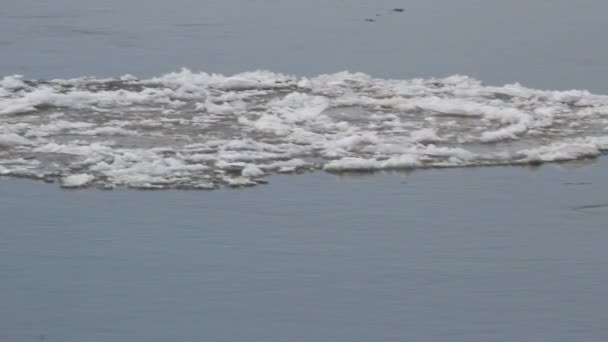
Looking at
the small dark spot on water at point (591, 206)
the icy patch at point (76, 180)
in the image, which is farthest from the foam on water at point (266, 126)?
the small dark spot on water at point (591, 206)

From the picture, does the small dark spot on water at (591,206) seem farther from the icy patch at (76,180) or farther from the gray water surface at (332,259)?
the icy patch at (76,180)

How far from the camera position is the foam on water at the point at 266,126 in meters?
7.96

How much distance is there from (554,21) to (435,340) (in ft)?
25.6

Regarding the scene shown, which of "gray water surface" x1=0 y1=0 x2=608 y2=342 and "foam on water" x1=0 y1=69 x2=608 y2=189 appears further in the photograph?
"foam on water" x1=0 y1=69 x2=608 y2=189

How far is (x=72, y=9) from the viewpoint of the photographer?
13453 millimetres

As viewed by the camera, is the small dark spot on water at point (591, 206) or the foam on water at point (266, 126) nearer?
the small dark spot on water at point (591, 206)

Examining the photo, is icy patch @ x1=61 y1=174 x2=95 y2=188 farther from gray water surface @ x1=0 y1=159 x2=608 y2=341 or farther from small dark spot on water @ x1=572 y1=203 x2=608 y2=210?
small dark spot on water @ x1=572 y1=203 x2=608 y2=210

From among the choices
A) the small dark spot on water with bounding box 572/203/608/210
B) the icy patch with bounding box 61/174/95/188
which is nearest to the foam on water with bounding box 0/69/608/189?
the icy patch with bounding box 61/174/95/188

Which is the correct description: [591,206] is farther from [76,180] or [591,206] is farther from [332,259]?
[76,180]

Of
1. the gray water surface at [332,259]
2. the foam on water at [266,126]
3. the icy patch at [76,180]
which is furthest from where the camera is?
the foam on water at [266,126]

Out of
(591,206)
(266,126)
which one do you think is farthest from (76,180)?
(591,206)

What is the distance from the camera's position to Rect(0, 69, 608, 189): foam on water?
26.1 feet

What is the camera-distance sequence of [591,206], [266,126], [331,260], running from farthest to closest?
[266,126] < [591,206] < [331,260]

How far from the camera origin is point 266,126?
8766 millimetres
